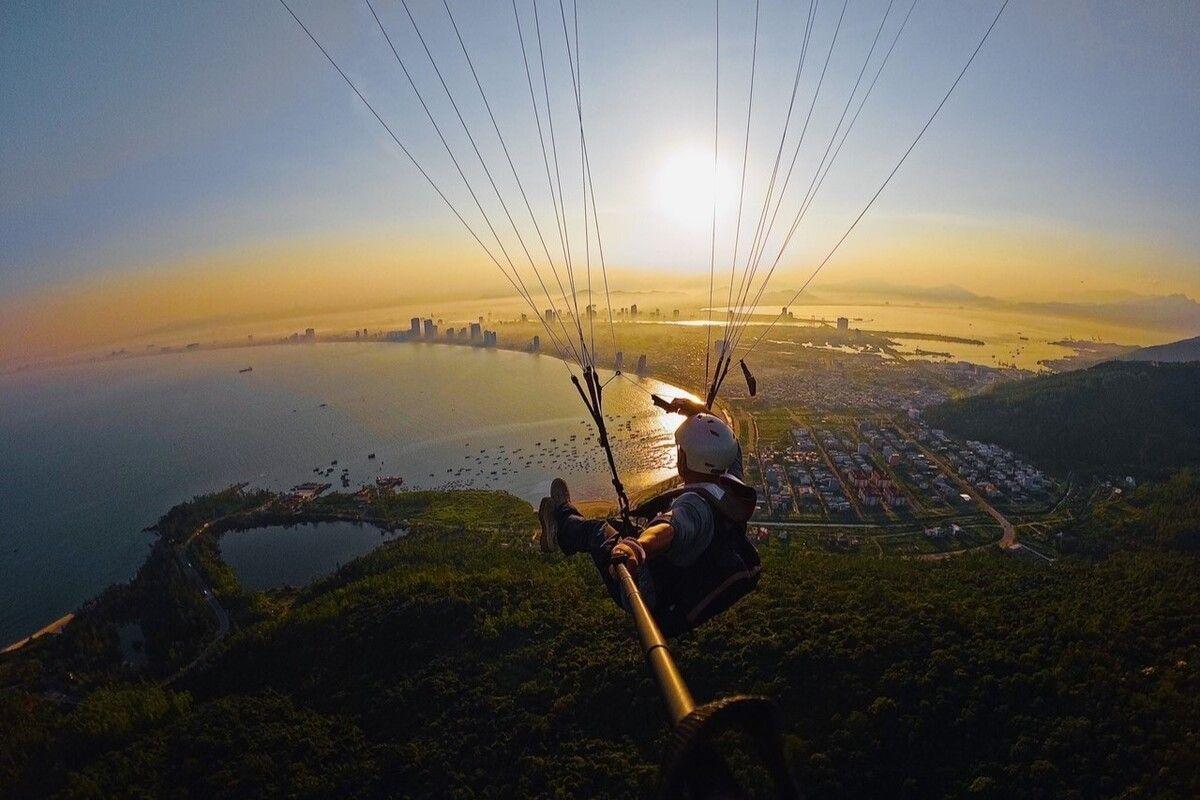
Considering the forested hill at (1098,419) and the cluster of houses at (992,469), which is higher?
the forested hill at (1098,419)

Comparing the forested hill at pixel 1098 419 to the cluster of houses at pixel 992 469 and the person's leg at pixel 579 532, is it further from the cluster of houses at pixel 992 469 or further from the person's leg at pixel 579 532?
the person's leg at pixel 579 532

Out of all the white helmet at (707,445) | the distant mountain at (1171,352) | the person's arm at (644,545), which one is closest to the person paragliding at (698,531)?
the white helmet at (707,445)

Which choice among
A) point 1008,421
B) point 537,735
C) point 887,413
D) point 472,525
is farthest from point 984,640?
point 887,413

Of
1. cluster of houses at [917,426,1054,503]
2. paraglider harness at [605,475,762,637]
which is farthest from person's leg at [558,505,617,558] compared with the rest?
cluster of houses at [917,426,1054,503]

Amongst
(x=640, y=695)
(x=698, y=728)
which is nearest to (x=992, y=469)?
(x=640, y=695)

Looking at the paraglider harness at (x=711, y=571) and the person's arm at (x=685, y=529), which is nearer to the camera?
the person's arm at (x=685, y=529)

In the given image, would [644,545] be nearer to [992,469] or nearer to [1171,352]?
[992,469]

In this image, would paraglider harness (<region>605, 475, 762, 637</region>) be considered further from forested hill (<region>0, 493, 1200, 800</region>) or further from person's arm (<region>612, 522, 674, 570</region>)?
forested hill (<region>0, 493, 1200, 800</region>)
